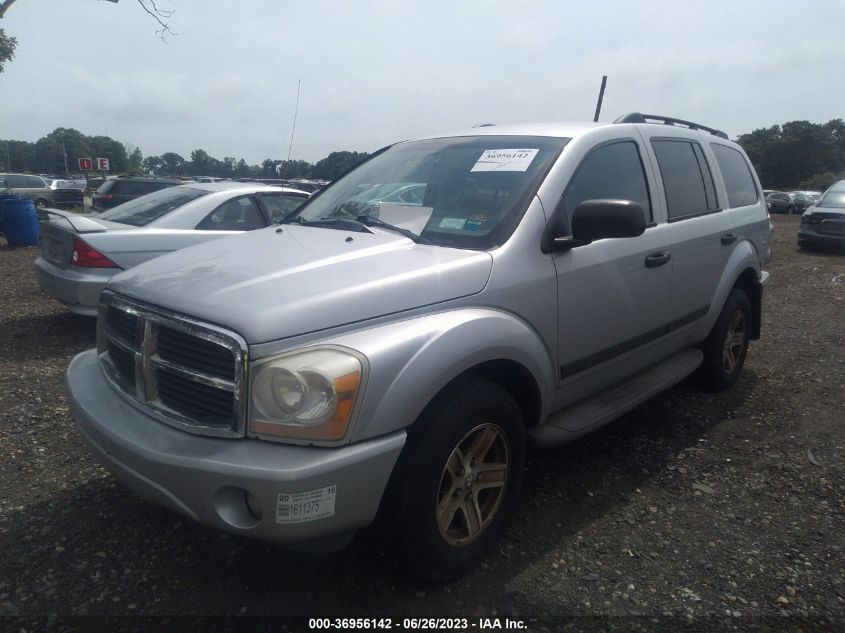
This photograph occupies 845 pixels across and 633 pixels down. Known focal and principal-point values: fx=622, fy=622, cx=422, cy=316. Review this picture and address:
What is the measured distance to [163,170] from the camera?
35.6 m

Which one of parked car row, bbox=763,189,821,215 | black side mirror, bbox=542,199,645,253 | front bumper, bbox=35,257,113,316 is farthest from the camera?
parked car row, bbox=763,189,821,215

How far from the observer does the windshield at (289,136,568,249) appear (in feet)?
9.36

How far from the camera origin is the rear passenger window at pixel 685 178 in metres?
3.81

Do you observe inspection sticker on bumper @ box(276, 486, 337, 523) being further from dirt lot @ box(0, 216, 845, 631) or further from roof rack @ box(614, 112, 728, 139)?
roof rack @ box(614, 112, 728, 139)

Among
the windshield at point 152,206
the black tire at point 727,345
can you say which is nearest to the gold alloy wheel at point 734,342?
the black tire at point 727,345

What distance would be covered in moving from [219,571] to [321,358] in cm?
119

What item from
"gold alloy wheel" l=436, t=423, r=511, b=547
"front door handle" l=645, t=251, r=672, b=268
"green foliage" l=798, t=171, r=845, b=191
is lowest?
"gold alloy wheel" l=436, t=423, r=511, b=547

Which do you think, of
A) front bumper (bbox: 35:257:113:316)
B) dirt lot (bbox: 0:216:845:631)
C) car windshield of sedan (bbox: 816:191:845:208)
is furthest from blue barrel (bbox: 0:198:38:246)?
car windshield of sedan (bbox: 816:191:845:208)

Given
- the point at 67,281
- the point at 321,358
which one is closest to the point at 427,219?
the point at 321,358

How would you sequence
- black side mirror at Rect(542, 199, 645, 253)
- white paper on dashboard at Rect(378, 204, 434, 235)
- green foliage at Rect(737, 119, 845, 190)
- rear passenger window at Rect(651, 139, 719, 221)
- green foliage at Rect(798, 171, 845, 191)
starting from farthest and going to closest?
green foliage at Rect(737, 119, 845, 190) → green foliage at Rect(798, 171, 845, 191) → rear passenger window at Rect(651, 139, 719, 221) → white paper on dashboard at Rect(378, 204, 434, 235) → black side mirror at Rect(542, 199, 645, 253)

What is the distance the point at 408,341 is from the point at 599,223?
110 centimetres

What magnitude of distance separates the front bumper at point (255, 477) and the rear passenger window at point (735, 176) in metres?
3.68

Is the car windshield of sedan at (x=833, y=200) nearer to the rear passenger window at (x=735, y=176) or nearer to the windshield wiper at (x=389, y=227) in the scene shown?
the rear passenger window at (x=735, y=176)

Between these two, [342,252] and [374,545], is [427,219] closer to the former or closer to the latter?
[342,252]
